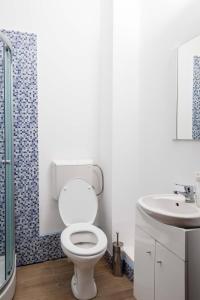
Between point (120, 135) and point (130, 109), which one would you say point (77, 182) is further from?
point (130, 109)

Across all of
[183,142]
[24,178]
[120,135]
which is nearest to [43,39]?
[120,135]

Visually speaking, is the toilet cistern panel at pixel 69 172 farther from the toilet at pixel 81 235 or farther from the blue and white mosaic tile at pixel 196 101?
the blue and white mosaic tile at pixel 196 101

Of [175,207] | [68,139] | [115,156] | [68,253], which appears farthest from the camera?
[68,139]

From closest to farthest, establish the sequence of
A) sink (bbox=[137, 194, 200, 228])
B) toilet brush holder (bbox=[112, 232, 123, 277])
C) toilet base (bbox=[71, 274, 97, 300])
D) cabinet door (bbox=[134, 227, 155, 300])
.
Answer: sink (bbox=[137, 194, 200, 228]) < cabinet door (bbox=[134, 227, 155, 300]) < toilet base (bbox=[71, 274, 97, 300]) < toilet brush holder (bbox=[112, 232, 123, 277])

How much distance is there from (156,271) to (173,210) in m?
0.38

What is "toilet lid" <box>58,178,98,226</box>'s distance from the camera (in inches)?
86.4

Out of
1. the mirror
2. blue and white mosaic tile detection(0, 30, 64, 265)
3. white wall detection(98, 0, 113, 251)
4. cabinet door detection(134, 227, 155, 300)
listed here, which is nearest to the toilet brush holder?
white wall detection(98, 0, 113, 251)

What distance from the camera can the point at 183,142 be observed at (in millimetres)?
1703

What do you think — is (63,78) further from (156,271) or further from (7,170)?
(156,271)

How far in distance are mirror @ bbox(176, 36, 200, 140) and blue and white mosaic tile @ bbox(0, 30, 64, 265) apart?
1.29m

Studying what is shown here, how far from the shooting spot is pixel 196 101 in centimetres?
162

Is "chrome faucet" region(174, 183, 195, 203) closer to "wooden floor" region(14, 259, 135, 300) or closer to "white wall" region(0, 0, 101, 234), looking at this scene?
"wooden floor" region(14, 259, 135, 300)

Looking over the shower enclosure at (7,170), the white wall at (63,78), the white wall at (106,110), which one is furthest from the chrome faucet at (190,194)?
the shower enclosure at (7,170)

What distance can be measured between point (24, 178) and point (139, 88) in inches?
54.1
